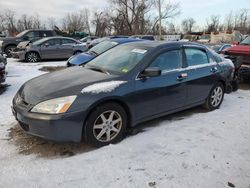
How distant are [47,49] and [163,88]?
11.3 meters

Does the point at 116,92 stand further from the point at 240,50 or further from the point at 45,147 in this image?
the point at 240,50

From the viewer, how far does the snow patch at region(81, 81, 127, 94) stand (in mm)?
3685

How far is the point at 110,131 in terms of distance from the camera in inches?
154

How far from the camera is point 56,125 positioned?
11.3 ft

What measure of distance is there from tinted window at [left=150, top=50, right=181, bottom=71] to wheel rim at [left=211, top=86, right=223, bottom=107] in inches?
51.7

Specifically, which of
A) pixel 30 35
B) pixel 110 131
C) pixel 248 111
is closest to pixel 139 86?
pixel 110 131

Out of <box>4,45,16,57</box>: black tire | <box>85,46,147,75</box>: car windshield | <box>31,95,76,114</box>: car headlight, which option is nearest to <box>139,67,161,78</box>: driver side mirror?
<box>85,46,147,75</box>: car windshield

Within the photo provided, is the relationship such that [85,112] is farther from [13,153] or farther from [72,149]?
[13,153]

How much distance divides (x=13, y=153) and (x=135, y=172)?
172 centimetres

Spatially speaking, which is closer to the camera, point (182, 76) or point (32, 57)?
point (182, 76)

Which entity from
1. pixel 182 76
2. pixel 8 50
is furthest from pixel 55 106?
pixel 8 50

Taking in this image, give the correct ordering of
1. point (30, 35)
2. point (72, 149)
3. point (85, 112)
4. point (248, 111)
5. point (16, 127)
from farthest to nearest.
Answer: point (30, 35)
point (248, 111)
point (16, 127)
point (72, 149)
point (85, 112)

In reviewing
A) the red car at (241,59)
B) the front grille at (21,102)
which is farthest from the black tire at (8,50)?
the front grille at (21,102)

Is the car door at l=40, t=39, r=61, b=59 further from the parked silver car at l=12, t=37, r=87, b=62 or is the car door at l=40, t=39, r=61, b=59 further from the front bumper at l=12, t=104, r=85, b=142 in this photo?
the front bumper at l=12, t=104, r=85, b=142
